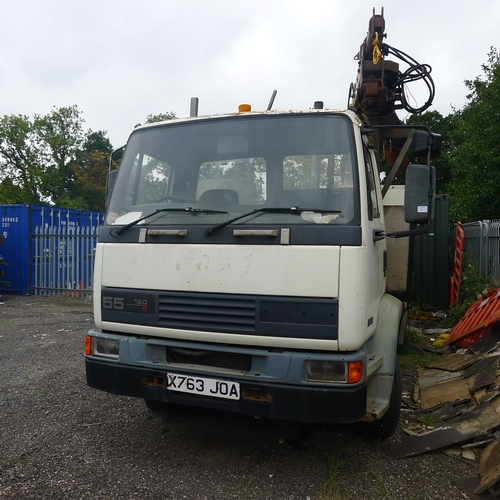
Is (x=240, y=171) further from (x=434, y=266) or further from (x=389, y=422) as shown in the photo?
(x=434, y=266)

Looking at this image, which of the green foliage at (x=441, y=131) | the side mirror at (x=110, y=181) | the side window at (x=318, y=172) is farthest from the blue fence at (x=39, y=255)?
the green foliage at (x=441, y=131)

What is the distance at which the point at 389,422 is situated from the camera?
3572mm

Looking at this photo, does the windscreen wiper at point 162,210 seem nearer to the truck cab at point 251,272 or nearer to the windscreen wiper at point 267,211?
the truck cab at point 251,272

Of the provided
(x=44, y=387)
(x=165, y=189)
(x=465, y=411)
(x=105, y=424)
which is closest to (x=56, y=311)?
(x=44, y=387)

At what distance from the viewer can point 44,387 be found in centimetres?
491

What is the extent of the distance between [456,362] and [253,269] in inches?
130

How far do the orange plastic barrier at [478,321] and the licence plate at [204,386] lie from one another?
11.6 ft

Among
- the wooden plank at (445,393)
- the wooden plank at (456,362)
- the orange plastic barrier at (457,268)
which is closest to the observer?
the wooden plank at (445,393)

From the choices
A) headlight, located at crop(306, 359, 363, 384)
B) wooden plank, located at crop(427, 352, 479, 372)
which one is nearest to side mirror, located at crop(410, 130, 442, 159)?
headlight, located at crop(306, 359, 363, 384)

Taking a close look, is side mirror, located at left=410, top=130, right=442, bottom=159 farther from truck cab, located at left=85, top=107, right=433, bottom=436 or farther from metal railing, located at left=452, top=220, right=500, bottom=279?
metal railing, located at left=452, top=220, right=500, bottom=279

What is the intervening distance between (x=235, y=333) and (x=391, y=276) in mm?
2357

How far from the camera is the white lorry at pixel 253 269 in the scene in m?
2.87

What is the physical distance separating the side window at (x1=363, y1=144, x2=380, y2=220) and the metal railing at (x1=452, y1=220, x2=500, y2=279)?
486cm

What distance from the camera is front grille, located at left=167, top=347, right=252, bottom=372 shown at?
10.1ft
